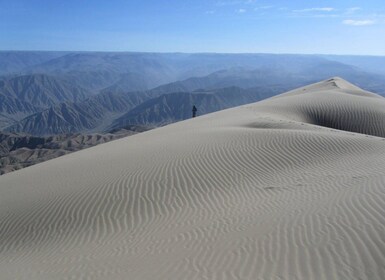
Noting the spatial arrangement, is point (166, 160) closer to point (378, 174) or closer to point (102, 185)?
point (102, 185)

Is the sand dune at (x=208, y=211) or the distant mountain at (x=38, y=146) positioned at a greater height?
the sand dune at (x=208, y=211)

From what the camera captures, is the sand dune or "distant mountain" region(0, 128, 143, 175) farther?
"distant mountain" region(0, 128, 143, 175)

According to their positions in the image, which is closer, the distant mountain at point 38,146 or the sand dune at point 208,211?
the sand dune at point 208,211

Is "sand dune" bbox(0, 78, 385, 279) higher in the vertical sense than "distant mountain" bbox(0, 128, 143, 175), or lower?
higher

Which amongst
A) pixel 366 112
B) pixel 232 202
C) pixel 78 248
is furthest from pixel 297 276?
pixel 366 112

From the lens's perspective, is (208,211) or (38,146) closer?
(208,211)

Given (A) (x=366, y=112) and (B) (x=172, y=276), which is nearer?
(B) (x=172, y=276)

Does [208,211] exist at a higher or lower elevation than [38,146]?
Answer: higher

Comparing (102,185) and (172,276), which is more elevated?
(172,276)
